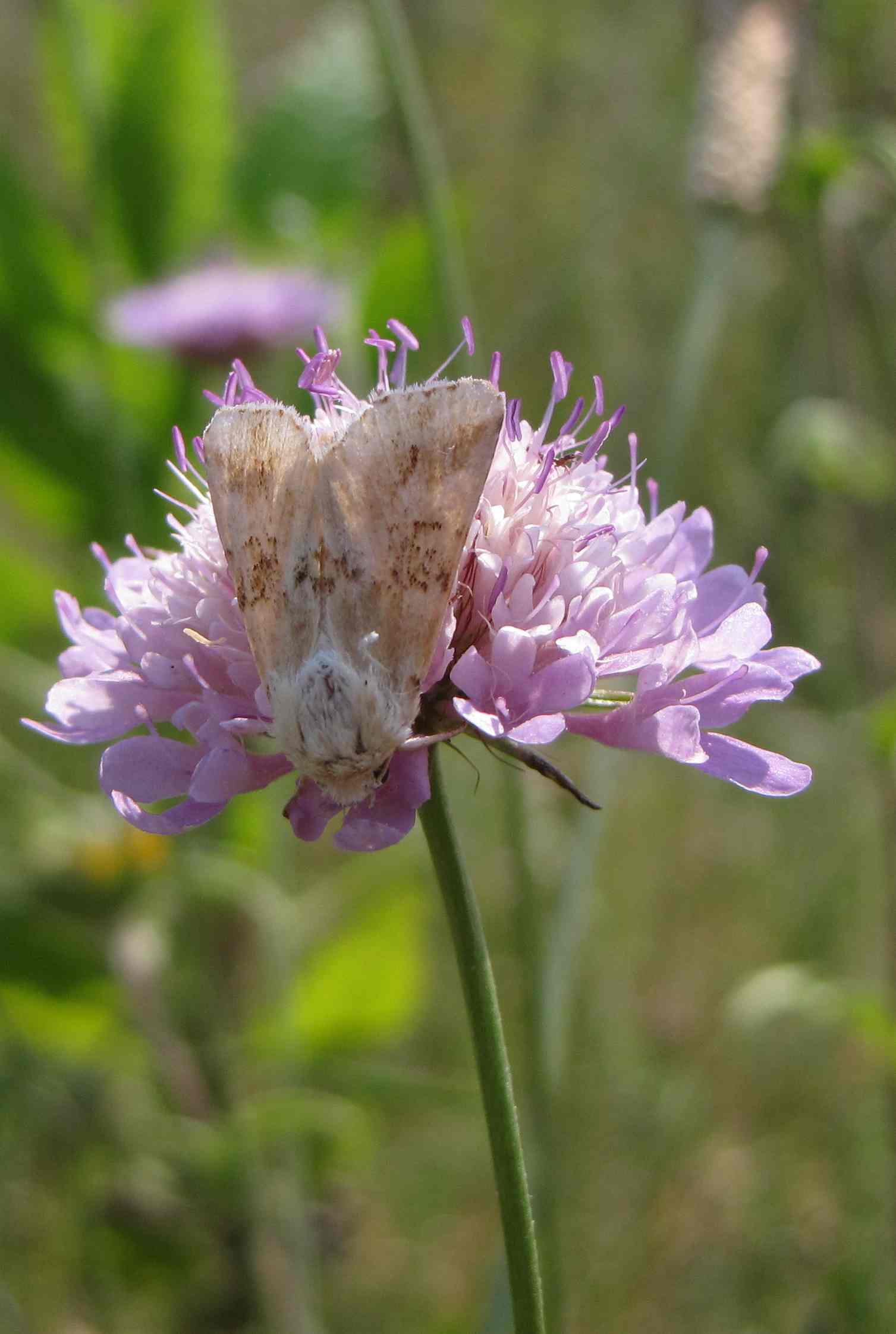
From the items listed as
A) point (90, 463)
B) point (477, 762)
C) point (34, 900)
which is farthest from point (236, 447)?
point (90, 463)

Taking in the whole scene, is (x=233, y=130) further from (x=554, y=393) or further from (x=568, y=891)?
(x=554, y=393)

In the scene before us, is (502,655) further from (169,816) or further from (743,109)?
(743,109)

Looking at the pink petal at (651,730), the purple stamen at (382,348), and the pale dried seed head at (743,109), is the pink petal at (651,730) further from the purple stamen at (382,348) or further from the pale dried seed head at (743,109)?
the pale dried seed head at (743,109)

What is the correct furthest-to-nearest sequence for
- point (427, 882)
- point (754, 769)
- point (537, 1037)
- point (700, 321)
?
point (427, 882) → point (700, 321) → point (537, 1037) → point (754, 769)

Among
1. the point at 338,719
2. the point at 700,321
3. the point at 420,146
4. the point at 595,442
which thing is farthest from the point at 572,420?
the point at 700,321

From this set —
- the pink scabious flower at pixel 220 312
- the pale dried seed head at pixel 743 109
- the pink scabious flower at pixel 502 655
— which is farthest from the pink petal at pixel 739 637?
the pink scabious flower at pixel 220 312

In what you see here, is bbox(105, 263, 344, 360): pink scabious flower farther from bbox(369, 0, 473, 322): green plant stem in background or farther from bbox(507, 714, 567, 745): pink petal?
bbox(507, 714, 567, 745): pink petal
